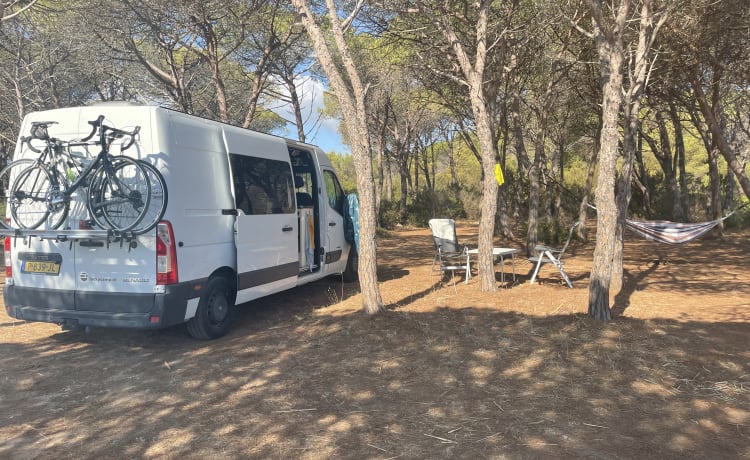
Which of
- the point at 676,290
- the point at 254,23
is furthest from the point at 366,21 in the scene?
the point at 676,290

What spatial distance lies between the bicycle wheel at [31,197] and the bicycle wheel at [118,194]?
410 millimetres

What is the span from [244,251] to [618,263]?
17.2 feet

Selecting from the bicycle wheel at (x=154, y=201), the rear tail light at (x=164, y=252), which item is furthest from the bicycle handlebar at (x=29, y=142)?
the rear tail light at (x=164, y=252)

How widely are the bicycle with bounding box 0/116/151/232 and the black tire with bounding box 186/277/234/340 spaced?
1053 millimetres

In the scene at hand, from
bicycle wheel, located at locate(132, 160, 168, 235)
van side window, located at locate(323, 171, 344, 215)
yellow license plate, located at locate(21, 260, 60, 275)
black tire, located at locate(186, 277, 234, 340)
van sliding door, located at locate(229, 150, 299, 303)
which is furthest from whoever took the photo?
van side window, located at locate(323, 171, 344, 215)

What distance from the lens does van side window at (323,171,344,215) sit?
7.83 metres

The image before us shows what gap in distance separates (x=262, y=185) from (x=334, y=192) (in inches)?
87.1

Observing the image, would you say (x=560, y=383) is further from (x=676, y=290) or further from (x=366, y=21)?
(x=366, y=21)

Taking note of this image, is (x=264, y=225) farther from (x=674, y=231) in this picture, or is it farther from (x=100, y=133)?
(x=674, y=231)

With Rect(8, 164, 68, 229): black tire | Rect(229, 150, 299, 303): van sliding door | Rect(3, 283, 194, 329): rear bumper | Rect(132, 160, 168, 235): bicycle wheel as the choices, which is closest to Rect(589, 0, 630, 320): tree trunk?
Rect(229, 150, 299, 303): van sliding door

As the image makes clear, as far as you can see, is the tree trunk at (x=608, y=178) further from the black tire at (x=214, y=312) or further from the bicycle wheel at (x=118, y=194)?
the bicycle wheel at (x=118, y=194)

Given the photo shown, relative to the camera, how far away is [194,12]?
35.6 ft

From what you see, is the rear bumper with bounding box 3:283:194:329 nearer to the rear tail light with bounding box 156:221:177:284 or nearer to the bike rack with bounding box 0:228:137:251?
the rear tail light with bounding box 156:221:177:284

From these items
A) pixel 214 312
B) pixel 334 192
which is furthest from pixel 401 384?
pixel 334 192
